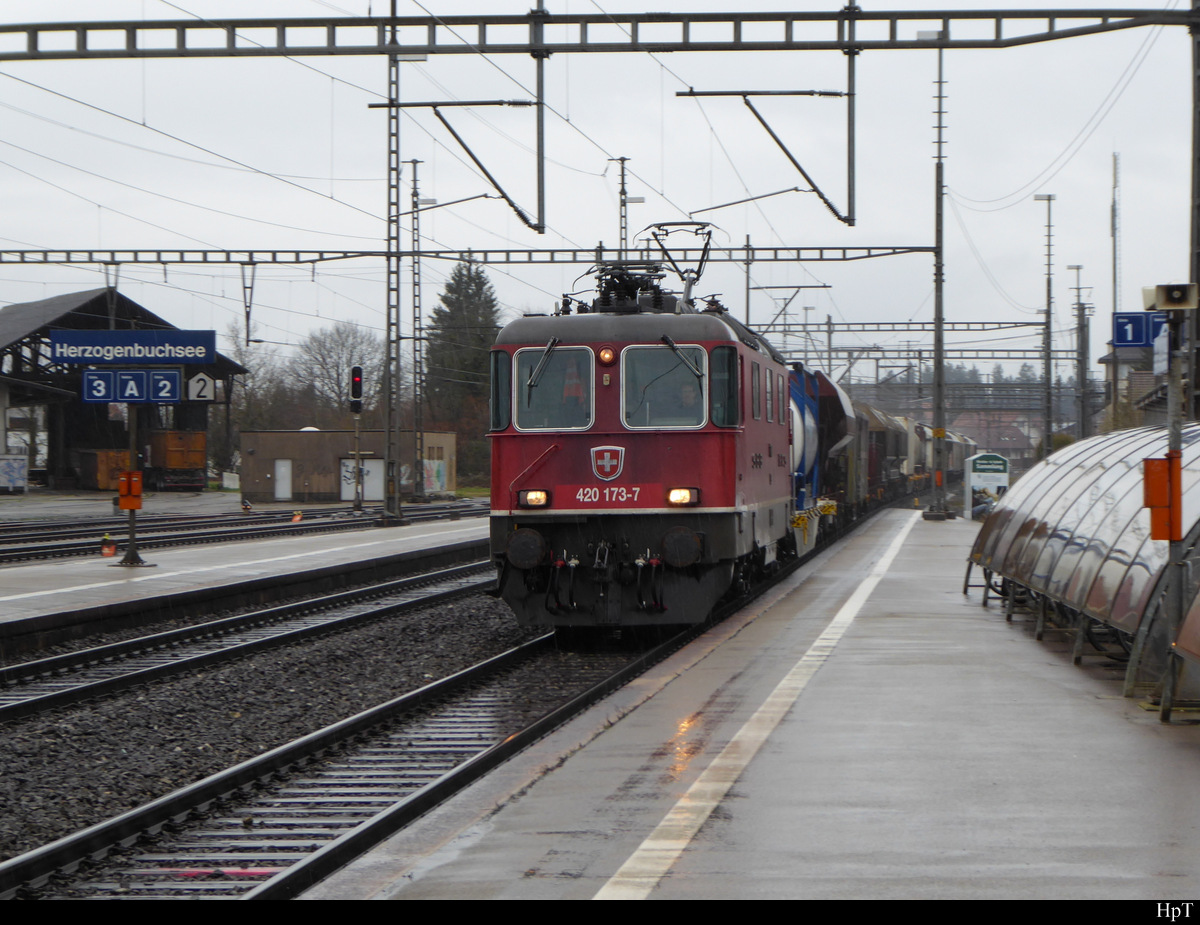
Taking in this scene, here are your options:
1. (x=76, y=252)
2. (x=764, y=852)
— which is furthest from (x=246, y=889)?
(x=76, y=252)

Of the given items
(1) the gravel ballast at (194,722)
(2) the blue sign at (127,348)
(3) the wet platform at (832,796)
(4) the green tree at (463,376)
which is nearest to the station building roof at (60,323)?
(4) the green tree at (463,376)

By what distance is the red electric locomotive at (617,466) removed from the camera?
12.9 metres

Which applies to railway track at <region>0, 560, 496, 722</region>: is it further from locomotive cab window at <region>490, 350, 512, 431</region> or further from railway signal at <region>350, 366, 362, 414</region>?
railway signal at <region>350, 366, 362, 414</region>

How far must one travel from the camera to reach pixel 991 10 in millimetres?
15078

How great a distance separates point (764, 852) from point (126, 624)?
476 inches

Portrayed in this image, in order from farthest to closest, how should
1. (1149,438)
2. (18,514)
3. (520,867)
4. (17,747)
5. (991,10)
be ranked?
(18,514) < (991,10) < (1149,438) < (17,747) < (520,867)

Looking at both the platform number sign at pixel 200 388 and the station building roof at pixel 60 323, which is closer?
the platform number sign at pixel 200 388

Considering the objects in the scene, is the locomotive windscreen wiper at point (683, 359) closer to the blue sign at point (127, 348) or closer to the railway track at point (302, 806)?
the railway track at point (302, 806)

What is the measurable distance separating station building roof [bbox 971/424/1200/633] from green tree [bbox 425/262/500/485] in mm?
59562

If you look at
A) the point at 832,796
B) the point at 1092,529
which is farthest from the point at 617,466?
the point at 832,796

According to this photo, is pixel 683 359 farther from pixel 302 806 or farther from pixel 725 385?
pixel 302 806

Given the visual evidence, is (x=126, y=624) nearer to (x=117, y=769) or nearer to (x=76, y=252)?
(x=117, y=769)

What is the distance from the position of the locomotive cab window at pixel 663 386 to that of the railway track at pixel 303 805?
2962 mm

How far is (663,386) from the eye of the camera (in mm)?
13203
